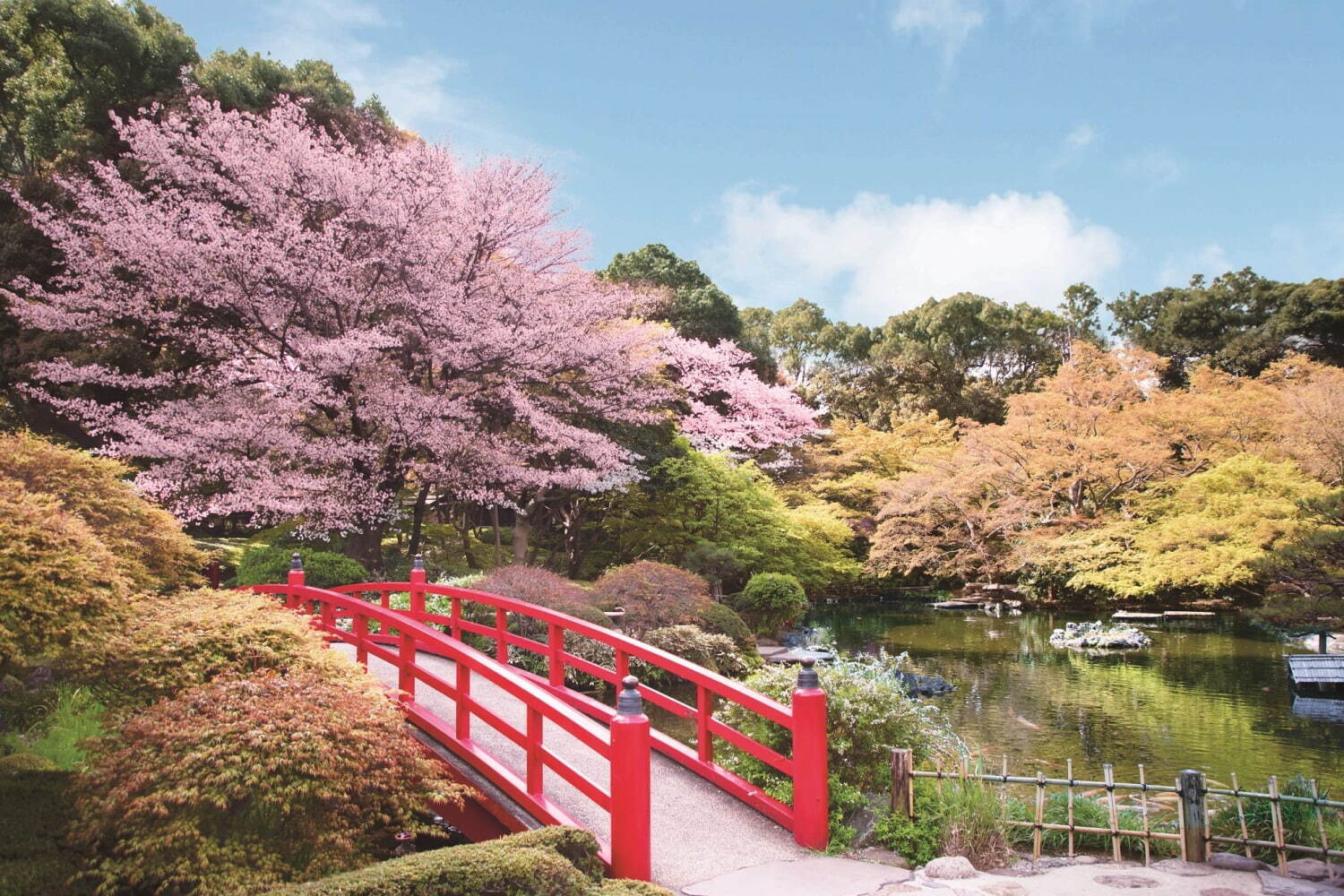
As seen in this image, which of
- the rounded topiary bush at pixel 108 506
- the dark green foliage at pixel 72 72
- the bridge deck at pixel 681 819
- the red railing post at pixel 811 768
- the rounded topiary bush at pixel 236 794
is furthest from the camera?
the dark green foliage at pixel 72 72

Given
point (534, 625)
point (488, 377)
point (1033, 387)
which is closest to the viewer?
point (534, 625)

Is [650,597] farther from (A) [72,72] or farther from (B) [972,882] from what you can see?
(A) [72,72]

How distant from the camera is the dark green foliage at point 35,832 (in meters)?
3.95

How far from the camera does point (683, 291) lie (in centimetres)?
2406

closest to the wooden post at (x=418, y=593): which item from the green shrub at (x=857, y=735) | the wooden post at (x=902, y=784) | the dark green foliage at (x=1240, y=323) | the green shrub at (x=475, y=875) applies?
the green shrub at (x=857, y=735)

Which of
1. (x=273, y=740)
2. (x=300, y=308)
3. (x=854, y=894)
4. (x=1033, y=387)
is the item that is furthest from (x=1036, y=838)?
(x=1033, y=387)

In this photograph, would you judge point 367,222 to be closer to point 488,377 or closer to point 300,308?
point 300,308

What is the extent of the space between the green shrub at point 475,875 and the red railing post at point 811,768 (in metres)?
1.22

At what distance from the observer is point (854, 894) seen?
13.7 ft

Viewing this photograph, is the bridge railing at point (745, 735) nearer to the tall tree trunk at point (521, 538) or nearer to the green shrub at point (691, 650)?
the green shrub at point (691, 650)

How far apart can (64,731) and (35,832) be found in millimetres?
1918

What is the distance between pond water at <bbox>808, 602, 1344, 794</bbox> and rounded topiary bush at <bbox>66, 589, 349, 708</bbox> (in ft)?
21.1

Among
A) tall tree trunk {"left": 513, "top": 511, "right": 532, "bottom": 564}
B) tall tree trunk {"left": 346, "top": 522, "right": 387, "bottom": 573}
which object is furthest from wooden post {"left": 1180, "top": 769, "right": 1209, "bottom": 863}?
tall tree trunk {"left": 513, "top": 511, "right": 532, "bottom": 564}

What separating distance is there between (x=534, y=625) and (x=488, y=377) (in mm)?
4705
